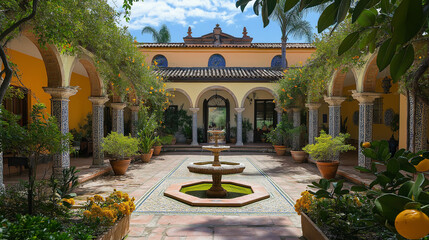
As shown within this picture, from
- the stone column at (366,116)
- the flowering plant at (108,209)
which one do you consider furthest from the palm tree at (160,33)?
the flowering plant at (108,209)

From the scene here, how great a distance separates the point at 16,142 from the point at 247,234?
3135 millimetres

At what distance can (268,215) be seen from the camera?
488 cm

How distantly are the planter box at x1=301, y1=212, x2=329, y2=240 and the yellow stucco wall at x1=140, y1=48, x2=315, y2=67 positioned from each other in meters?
15.8

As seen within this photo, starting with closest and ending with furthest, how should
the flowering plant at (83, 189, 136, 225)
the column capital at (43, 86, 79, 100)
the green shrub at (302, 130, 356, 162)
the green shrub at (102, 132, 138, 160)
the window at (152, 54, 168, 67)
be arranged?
the flowering plant at (83, 189, 136, 225)
the column capital at (43, 86, 79, 100)
the green shrub at (302, 130, 356, 162)
the green shrub at (102, 132, 138, 160)
the window at (152, 54, 168, 67)

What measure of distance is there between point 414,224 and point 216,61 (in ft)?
61.5

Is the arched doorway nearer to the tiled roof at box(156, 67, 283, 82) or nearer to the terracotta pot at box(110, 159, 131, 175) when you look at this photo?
the tiled roof at box(156, 67, 283, 82)

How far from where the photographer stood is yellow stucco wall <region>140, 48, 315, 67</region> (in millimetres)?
18938

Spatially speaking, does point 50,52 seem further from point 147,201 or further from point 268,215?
point 268,215

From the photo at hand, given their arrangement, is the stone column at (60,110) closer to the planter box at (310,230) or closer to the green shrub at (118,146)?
the green shrub at (118,146)

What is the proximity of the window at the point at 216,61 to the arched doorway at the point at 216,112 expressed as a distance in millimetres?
2228

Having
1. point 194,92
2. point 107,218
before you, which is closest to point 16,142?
point 107,218

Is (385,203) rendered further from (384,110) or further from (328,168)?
(384,110)

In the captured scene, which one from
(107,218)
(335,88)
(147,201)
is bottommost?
(147,201)

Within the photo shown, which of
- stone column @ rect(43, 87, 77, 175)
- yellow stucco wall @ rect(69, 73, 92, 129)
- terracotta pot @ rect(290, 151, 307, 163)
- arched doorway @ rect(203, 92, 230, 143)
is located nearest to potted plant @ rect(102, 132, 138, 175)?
stone column @ rect(43, 87, 77, 175)
